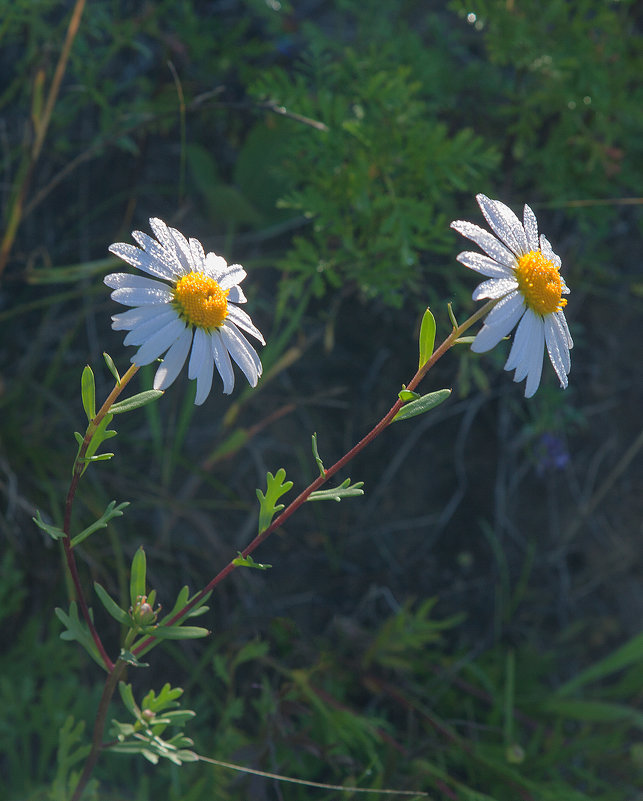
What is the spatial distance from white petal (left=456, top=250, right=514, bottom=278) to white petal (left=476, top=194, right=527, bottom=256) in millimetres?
45

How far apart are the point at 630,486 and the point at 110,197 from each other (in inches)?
74.3

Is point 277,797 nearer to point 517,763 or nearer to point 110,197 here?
point 517,763

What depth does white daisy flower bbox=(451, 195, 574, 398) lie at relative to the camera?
110 centimetres

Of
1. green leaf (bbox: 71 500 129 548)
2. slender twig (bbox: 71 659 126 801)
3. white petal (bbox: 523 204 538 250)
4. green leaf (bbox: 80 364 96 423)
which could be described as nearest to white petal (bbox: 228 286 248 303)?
green leaf (bbox: 80 364 96 423)

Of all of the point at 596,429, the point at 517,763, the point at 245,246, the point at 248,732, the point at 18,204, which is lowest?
the point at 248,732

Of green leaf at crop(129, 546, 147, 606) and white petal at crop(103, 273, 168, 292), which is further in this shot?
green leaf at crop(129, 546, 147, 606)

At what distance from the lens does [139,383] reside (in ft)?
7.34

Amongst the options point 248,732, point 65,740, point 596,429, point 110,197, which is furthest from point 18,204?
point 596,429

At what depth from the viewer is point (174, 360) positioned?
1.13 m

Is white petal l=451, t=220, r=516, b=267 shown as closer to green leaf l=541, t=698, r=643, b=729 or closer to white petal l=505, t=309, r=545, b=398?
white petal l=505, t=309, r=545, b=398

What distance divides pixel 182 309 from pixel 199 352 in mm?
69

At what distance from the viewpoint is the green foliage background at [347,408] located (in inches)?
75.3

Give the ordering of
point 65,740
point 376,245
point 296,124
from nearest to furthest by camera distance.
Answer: point 65,740
point 376,245
point 296,124

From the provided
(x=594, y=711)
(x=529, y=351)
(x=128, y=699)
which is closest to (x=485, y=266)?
(x=529, y=351)
